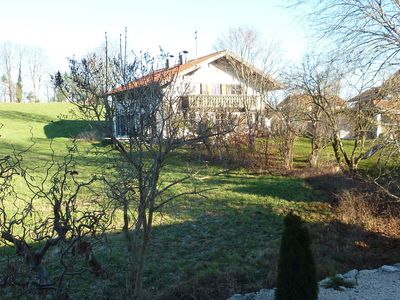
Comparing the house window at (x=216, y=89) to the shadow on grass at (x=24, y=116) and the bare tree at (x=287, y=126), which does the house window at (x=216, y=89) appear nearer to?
the bare tree at (x=287, y=126)

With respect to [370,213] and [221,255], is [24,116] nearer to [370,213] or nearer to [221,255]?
[370,213]

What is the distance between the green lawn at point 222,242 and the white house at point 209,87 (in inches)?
34.2

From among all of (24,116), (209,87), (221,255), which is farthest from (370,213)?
(24,116)

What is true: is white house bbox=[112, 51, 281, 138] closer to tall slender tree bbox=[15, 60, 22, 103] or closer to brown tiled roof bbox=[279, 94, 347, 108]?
brown tiled roof bbox=[279, 94, 347, 108]

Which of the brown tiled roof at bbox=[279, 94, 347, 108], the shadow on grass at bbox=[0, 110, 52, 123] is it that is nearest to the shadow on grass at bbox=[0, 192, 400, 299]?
the brown tiled roof at bbox=[279, 94, 347, 108]

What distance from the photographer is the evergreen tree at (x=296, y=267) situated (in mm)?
3910

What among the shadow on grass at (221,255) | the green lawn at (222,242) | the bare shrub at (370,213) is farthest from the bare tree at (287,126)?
the shadow on grass at (221,255)

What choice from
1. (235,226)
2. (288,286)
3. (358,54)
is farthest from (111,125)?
(358,54)

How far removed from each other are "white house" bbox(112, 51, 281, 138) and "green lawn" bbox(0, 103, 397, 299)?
869mm

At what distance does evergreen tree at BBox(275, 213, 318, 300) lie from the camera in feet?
12.8

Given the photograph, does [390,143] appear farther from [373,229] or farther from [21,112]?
[21,112]

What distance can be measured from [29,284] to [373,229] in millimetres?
7247

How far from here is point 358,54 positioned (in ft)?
26.8

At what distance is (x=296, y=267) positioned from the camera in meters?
3.93
